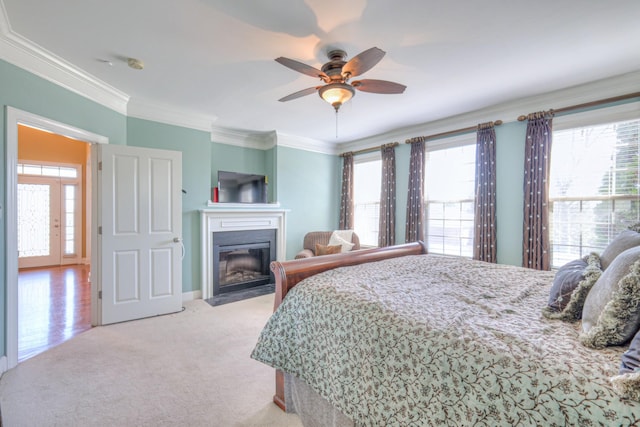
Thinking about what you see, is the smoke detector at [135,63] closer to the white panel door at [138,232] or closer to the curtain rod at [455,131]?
the white panel door at [138,232]

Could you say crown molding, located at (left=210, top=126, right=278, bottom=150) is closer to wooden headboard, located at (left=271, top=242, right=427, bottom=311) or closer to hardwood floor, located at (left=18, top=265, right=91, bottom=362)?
hardwood floor, located at (left=18, top=265, right=91, bottom=362)

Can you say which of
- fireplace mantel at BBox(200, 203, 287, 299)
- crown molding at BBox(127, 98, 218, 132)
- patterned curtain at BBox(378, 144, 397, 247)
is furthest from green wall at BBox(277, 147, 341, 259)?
crown molding at BBox(127, 98, 218, 132)

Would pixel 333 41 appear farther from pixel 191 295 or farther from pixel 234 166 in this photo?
pixel 191 295

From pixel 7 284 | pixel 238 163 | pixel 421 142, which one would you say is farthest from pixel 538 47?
pixel 7 284

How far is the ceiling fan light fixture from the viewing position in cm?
228

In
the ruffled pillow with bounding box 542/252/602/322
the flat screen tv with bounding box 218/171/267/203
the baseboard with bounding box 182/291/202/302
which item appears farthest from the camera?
the flat screen tv with bounding box 218/171/267/203

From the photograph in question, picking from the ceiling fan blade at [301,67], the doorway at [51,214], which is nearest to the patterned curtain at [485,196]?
the ceiling fan blade at [301,67]

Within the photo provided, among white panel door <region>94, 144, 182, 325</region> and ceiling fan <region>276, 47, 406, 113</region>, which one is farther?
white panel door <region>94, 144, 182, 325</region>

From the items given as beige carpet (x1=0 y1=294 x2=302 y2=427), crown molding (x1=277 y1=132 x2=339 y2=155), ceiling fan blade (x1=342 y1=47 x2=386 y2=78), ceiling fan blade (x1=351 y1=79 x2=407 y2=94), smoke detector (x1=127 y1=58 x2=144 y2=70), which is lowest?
beige carpet (x1=0 y1=294 x2=302 y2=427)

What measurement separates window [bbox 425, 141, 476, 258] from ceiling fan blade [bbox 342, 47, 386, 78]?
103 inches

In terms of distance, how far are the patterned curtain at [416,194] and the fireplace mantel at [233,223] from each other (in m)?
2.17

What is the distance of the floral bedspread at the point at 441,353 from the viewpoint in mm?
825

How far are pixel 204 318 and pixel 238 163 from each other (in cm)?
274

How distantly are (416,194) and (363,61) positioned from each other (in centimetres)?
283
